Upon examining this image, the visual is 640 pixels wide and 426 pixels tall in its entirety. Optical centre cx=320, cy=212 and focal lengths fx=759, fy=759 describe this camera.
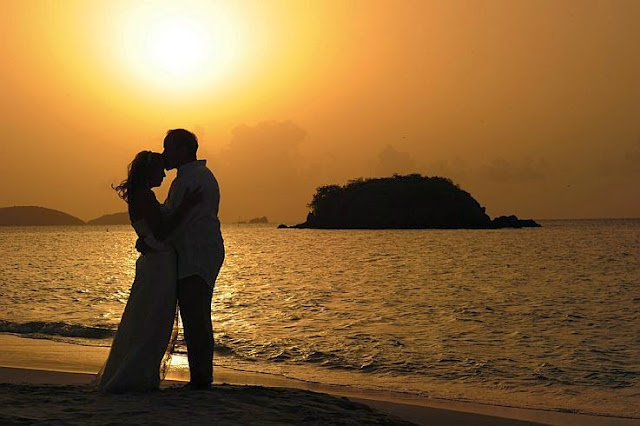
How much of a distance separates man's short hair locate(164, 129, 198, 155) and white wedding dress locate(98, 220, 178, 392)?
2.56 feet

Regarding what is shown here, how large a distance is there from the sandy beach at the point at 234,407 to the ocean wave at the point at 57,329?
5.13 meters

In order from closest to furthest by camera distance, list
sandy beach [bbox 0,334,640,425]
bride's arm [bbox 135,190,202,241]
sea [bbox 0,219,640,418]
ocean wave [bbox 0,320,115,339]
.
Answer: sandy beach [bbox 0,334,640,425]
bride's arm [bbox 135,190,202,241]
sea [bbox 0,219,640,418]
ocean wave [bbox 0,320,115,339]

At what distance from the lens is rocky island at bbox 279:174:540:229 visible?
170 metres

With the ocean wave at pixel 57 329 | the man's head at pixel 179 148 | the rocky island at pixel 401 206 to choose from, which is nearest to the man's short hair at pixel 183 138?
the man's head at pixel 179 148

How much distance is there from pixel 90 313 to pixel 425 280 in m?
17.3

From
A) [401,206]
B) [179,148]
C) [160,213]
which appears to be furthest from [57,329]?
[401,206]

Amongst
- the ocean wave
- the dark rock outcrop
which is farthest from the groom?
the dark rock outcrop

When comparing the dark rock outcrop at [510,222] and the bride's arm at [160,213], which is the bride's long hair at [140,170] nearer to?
the bride's arm at [160,213]

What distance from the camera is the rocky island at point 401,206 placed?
558ft

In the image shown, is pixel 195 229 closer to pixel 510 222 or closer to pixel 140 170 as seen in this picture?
pixel 140 170

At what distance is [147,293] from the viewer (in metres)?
6.83

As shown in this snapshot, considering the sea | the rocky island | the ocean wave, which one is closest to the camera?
the sea

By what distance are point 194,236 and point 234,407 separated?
1.55 meters

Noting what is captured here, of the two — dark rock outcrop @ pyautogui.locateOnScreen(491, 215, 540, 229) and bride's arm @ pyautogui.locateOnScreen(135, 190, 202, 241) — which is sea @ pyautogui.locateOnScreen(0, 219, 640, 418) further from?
dark rock outcrop @ pyautogui.locateOnScreen(491, 215, 540, 229)
